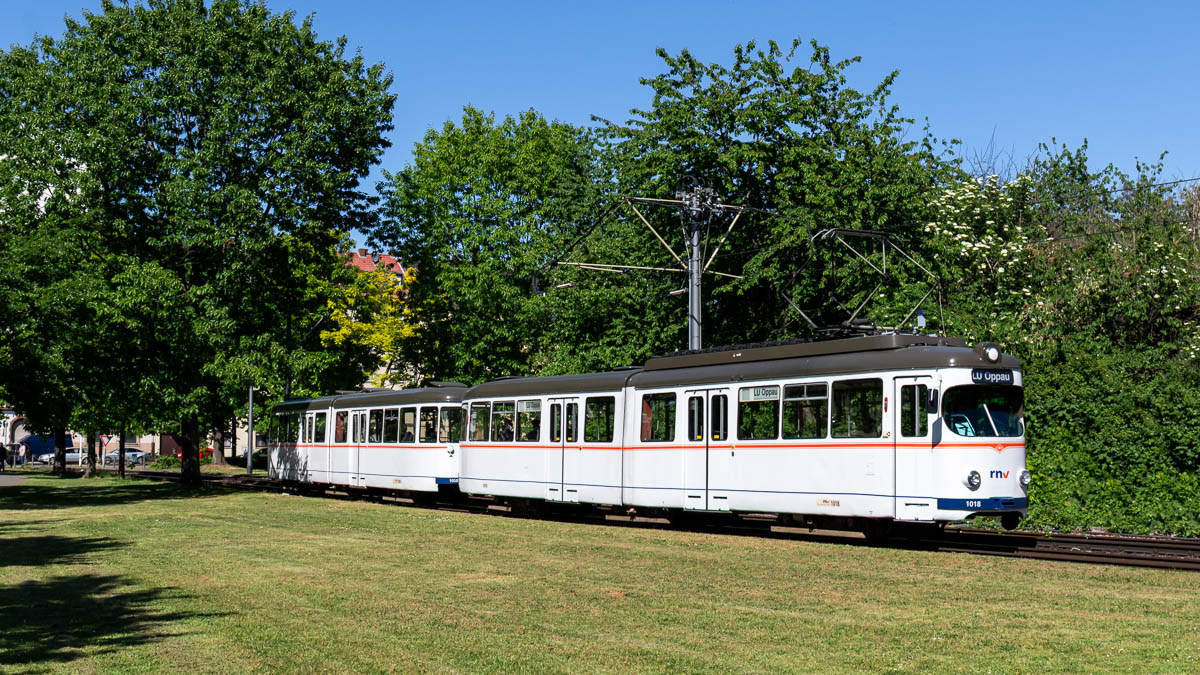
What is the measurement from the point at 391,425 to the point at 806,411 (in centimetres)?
1584

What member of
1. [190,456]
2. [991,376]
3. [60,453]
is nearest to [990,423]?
[991,376]

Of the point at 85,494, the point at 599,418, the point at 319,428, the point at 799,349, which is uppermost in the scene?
the point at 799,349

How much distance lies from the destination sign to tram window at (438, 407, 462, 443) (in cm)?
1460

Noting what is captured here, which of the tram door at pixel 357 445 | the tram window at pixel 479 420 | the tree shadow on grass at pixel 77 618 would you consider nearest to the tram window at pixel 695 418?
the tram window at pixel 479 420

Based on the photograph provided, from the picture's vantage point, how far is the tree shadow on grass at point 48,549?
16078mm

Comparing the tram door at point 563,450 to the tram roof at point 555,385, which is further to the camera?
the tram door at point 563,450

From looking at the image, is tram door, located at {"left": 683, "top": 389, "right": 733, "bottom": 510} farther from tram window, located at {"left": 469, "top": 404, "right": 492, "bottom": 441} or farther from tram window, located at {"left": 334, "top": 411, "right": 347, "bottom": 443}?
tram window, located at {"left": 334, "top": 411, "right": 347, "bottom": 443}

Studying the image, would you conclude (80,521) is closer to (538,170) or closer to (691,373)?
(691,373)

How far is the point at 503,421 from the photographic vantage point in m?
27.2

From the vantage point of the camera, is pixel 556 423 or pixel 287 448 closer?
pixel 556 423

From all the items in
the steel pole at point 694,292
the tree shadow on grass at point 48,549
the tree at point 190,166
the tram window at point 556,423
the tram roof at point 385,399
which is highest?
the tree at point 190,166

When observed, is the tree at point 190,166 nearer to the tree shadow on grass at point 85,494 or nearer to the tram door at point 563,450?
the tree shadow on grass at point 85,494

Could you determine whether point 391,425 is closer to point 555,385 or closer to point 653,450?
point 555,385

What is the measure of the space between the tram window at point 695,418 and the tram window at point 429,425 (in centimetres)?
1011
